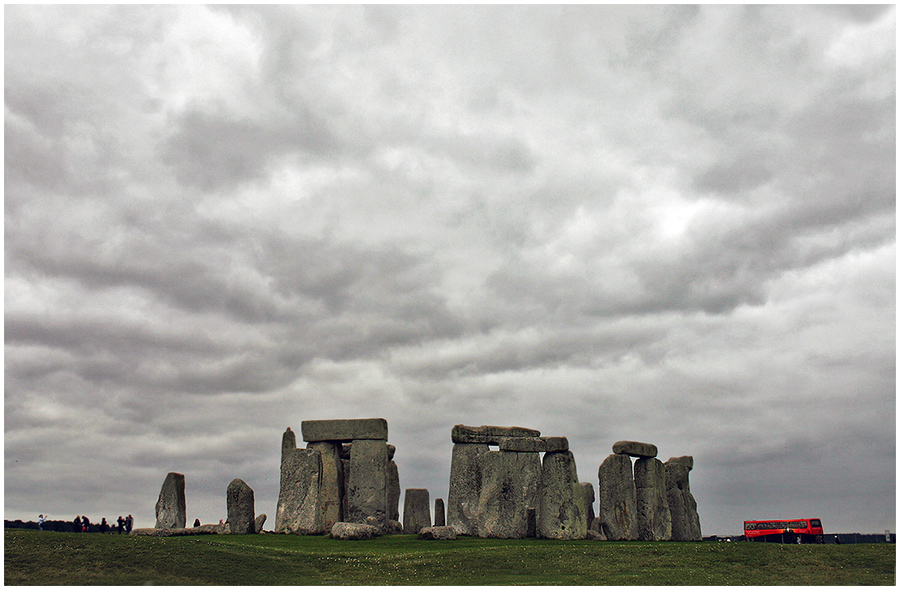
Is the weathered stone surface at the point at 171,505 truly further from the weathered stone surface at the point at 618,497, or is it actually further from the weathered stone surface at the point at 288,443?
the weathered stone surface at the point at 618,497

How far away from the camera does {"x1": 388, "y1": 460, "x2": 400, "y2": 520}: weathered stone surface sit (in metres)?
31.0

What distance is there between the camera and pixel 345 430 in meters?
29.9

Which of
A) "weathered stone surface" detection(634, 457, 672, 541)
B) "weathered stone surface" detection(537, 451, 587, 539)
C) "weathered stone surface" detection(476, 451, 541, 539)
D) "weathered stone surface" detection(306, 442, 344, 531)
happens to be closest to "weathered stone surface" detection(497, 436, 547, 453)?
"weathered stone surface" detection(476, 451, 541, 539)

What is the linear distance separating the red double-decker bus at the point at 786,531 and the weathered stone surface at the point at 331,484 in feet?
58.5

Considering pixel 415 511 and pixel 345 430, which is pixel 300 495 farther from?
pixel 415 511

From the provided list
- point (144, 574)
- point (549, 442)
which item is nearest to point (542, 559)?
point (549, 442)

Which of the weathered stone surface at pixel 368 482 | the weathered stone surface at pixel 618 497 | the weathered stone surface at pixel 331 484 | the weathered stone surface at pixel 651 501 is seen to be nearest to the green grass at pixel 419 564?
the weathered stone surface at pixel 331 484

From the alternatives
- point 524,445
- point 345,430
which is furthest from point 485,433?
point 345,430

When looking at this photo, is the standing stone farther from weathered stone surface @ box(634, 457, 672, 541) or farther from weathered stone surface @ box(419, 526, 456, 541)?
weathered stone surface @ box(634, 457, 672, 541)

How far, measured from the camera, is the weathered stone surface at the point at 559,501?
1045 inches

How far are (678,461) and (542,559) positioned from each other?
14679mm

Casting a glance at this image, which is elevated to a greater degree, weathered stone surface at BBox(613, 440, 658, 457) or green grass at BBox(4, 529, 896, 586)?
weathered stone surface at BBox(613, 440, 658, 457)

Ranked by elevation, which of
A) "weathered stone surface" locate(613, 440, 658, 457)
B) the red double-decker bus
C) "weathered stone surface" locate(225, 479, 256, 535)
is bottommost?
the red double-decker bus

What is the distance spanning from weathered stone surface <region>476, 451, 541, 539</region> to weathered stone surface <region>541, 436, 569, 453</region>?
89cm
